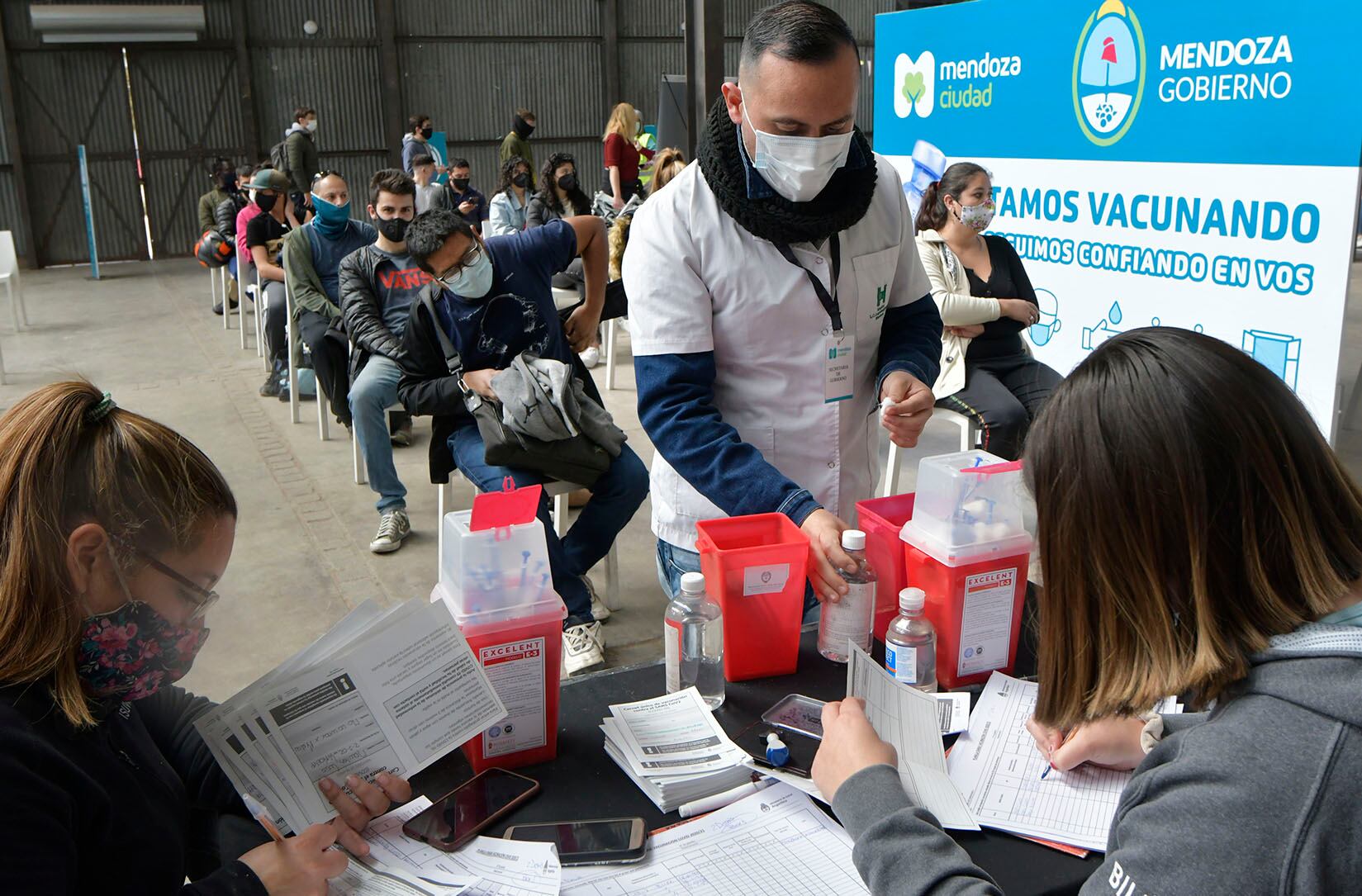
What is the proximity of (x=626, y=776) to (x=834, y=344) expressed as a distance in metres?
0.83

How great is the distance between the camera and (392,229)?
14.2 feet

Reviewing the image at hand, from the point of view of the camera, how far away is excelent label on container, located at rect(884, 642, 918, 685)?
1.47 meters

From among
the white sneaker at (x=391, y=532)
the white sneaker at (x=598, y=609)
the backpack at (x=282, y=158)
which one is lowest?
the white sneaker at (x=598, y=609)

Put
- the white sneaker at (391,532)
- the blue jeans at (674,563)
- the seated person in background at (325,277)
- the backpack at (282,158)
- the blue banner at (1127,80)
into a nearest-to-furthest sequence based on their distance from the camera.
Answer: the blue jeans at (674,563) → the blue banner at (1127,80) → the white sneaker at (391,532) → the seated person in background at (325,277) → the backpack at (282,158)

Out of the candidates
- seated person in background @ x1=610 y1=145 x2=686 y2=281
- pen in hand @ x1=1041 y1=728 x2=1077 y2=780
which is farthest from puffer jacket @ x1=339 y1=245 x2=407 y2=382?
pen in hand @ x1=1041 y1=728 x2=1077 y2=780

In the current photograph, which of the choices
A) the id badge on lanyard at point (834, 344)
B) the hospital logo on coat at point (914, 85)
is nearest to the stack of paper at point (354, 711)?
the id badge on lanyard at point (834, 344)

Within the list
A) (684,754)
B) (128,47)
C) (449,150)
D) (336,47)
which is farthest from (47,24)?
(684,754)

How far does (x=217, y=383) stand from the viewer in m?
6.50

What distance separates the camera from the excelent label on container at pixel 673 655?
1.47 m

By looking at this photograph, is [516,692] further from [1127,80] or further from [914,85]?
[914,85]

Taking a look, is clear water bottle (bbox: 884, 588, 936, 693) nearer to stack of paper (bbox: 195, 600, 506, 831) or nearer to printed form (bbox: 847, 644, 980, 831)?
printed form (bbox: 847, 644, 980, 831)

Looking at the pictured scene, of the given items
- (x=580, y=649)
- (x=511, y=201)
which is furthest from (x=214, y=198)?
(x=580, y=649)

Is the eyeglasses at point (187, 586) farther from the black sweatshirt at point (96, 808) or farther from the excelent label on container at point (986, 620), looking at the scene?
the excelent label on container at point (986, 620)

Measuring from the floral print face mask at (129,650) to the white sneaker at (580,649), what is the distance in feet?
6.11
